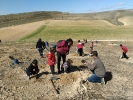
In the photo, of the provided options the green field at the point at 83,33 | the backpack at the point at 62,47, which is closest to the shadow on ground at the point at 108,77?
the backpack at the point at 62,47

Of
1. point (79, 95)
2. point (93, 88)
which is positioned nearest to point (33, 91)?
point (79, 95)

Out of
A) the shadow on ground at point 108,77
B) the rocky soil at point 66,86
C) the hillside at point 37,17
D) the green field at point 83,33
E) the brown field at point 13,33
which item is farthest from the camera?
the hillside at point 37,17

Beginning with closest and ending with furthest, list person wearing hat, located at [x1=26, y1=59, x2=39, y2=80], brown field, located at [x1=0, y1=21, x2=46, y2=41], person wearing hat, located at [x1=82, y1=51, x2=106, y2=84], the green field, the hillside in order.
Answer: person wearing hat, located at [x1=82, y1=51, x2=106, y2=84], person wearing hat, located at [x1=26, y1=59, x2=39, y2=80], the green field, brown field, located at [x1=0, y1=21, x2=46, y2=41], the hillside

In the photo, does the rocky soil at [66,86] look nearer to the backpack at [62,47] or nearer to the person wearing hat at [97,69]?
the person wearing hat at [97,69]

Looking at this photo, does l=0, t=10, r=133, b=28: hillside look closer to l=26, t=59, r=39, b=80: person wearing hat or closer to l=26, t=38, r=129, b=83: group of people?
l=26, t=38, r=129, b=83: group of people

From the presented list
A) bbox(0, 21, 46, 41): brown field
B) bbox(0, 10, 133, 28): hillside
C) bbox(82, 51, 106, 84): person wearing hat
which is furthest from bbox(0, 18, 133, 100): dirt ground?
bbox(0, 10, 133, 28): hillside

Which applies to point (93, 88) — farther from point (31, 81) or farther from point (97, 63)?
point (31, 81)

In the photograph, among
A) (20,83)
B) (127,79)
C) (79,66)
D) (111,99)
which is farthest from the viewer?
(79,66)

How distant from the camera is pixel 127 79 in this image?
12.1 meters

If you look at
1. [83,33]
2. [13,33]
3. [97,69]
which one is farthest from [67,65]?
[13,33]

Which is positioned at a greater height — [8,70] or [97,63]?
[97,63]

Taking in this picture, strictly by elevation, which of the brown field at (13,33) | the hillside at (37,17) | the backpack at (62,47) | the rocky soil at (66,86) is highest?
the hillside at (37,17)

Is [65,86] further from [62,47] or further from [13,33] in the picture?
[13,33]

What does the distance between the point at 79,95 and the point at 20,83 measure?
3.38 meters
